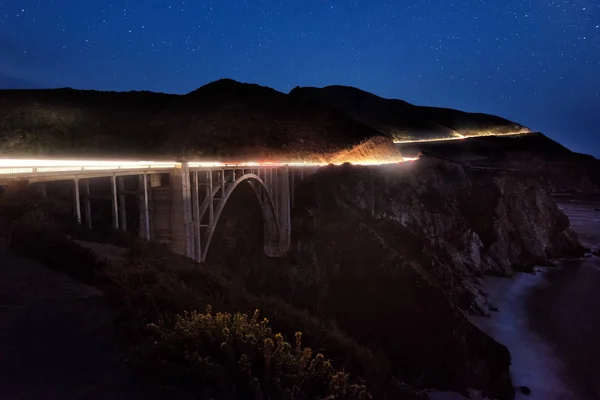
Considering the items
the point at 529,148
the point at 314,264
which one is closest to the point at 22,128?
the point at 314,264

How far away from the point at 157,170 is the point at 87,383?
12440 mm

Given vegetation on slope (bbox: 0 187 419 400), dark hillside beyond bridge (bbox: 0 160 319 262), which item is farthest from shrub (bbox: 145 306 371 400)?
dark hillside beyond bridge (bbox: 0 160 319 262)

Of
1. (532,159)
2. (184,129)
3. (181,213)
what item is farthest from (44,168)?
(532,159)

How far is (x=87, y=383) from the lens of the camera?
200 inches

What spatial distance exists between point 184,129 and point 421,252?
Result: 57373mm

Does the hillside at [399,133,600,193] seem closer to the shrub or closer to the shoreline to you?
the shoreline

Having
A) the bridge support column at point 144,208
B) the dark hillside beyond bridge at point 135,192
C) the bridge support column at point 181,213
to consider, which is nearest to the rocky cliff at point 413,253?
the bridge support column at point 181,213

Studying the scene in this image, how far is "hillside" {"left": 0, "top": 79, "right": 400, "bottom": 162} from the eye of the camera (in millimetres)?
73125

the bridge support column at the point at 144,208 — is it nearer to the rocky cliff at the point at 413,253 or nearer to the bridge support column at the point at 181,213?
the bridge support column at the point at 181,213

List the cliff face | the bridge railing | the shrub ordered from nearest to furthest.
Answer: the shrub → the bridge railing → the cliff face

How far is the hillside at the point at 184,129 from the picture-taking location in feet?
240

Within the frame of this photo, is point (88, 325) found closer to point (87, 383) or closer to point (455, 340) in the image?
point (87, 383)

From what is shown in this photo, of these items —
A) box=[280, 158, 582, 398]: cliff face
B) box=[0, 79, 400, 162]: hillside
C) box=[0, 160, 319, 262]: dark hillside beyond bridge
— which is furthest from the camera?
box=[0, 79, 400, 162]: hillside

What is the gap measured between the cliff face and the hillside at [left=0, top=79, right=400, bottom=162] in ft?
92.0
